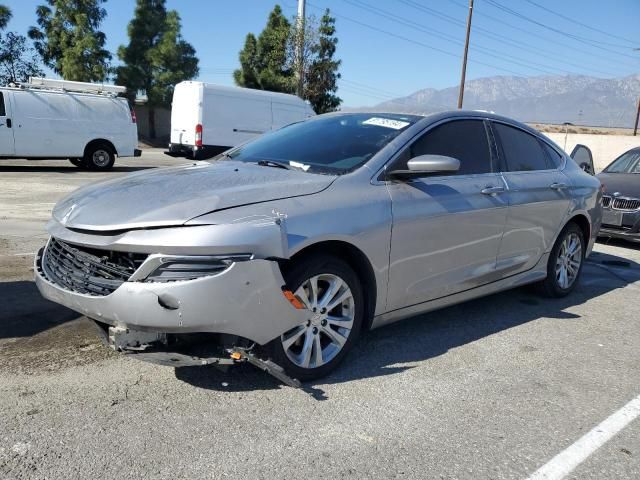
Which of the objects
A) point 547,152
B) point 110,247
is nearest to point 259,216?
point 110,247

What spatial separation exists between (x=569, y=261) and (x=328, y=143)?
3.04 meters

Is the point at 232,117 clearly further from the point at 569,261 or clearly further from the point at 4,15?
the point at 4,15

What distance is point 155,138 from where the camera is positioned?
37656 mm

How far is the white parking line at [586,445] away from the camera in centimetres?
277

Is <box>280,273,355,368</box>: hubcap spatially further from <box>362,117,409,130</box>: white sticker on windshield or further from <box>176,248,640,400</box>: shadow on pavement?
<box>362,117,409,130</box>: white sticker on windshield

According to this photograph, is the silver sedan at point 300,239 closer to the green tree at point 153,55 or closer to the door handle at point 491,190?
the door handle at point 491,190

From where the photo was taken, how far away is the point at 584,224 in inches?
234

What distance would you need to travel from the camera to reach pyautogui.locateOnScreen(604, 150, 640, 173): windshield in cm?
988

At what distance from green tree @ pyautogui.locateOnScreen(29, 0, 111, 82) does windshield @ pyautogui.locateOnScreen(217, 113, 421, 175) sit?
3309 centimetres

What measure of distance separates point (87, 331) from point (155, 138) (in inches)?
1396

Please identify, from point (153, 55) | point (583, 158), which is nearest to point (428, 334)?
point (583, 158)

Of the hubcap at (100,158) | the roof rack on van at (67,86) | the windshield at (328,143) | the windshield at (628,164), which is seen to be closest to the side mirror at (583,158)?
the windshield at (628,164)

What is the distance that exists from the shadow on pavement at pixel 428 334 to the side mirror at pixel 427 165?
1237mm

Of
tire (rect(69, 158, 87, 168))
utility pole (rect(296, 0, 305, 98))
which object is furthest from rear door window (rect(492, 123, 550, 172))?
utility pole (rect(296, 0, 305, 98))
